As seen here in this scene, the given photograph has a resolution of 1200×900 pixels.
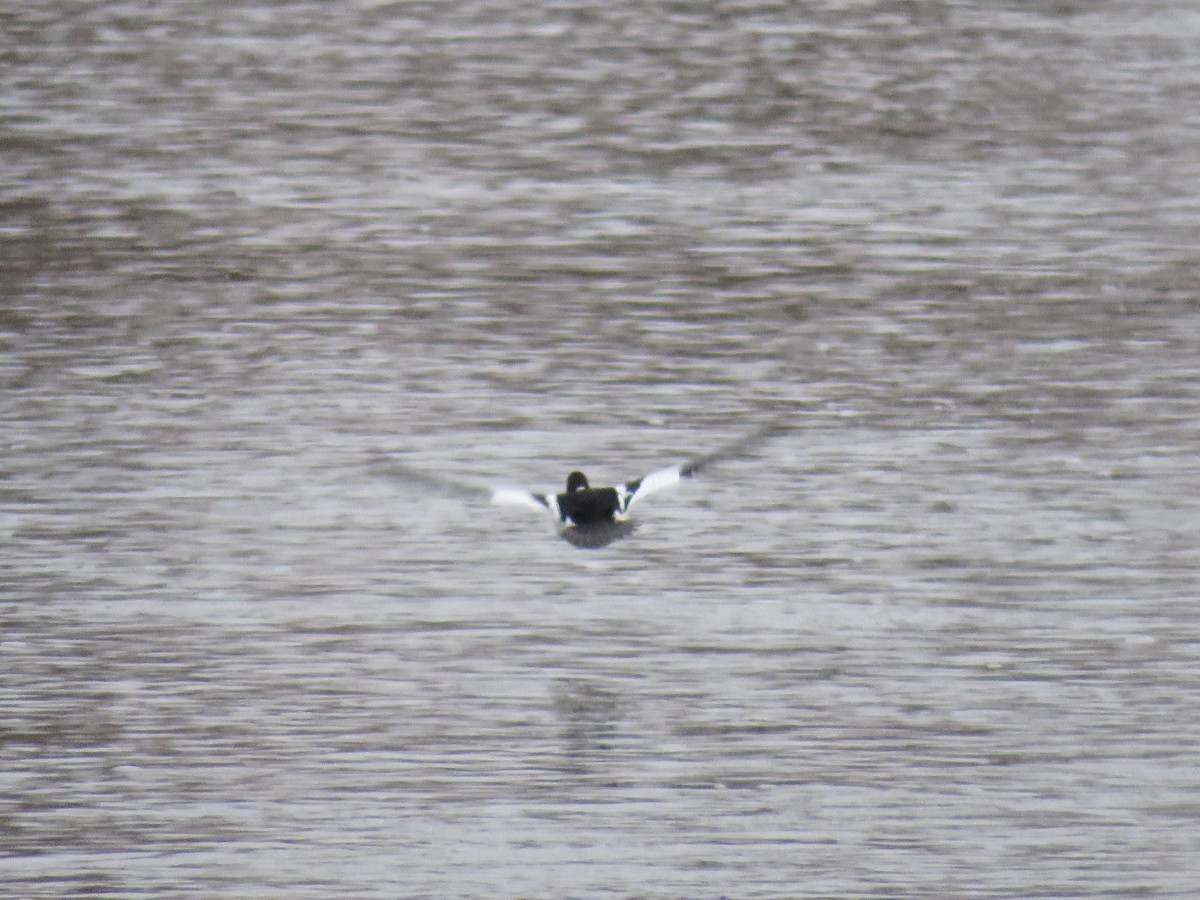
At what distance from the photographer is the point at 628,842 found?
231 inches

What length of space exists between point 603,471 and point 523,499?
103 centimetres

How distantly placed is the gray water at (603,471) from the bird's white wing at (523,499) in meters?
0.29

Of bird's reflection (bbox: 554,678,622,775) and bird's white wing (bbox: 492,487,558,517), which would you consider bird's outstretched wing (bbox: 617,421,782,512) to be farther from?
bird's reflection (bbox: 554,678,622,775)

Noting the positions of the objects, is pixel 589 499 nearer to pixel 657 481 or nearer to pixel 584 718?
pixel 657 481

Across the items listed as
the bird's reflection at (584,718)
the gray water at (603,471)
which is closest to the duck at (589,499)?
the gray water at (603,471)

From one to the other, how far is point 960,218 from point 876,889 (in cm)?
682

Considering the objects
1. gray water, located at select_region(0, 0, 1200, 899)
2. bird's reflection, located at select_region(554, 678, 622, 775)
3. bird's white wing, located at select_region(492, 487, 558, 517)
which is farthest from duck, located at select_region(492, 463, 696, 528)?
bird's reflection, located at select_region(554, 678, 622, 775)

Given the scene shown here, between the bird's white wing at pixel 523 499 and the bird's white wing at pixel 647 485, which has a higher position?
the bird's white wing at pixel 647 485

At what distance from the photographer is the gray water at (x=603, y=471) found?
604 cm

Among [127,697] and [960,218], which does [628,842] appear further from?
[960,218]

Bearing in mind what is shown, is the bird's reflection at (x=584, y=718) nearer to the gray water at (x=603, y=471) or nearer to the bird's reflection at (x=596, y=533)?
the gray water at (x=603, y=471)

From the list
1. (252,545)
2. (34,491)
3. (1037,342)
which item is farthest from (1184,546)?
(34,491)

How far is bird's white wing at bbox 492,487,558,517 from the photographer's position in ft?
24.4

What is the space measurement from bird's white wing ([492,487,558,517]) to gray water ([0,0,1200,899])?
0.96 feet
